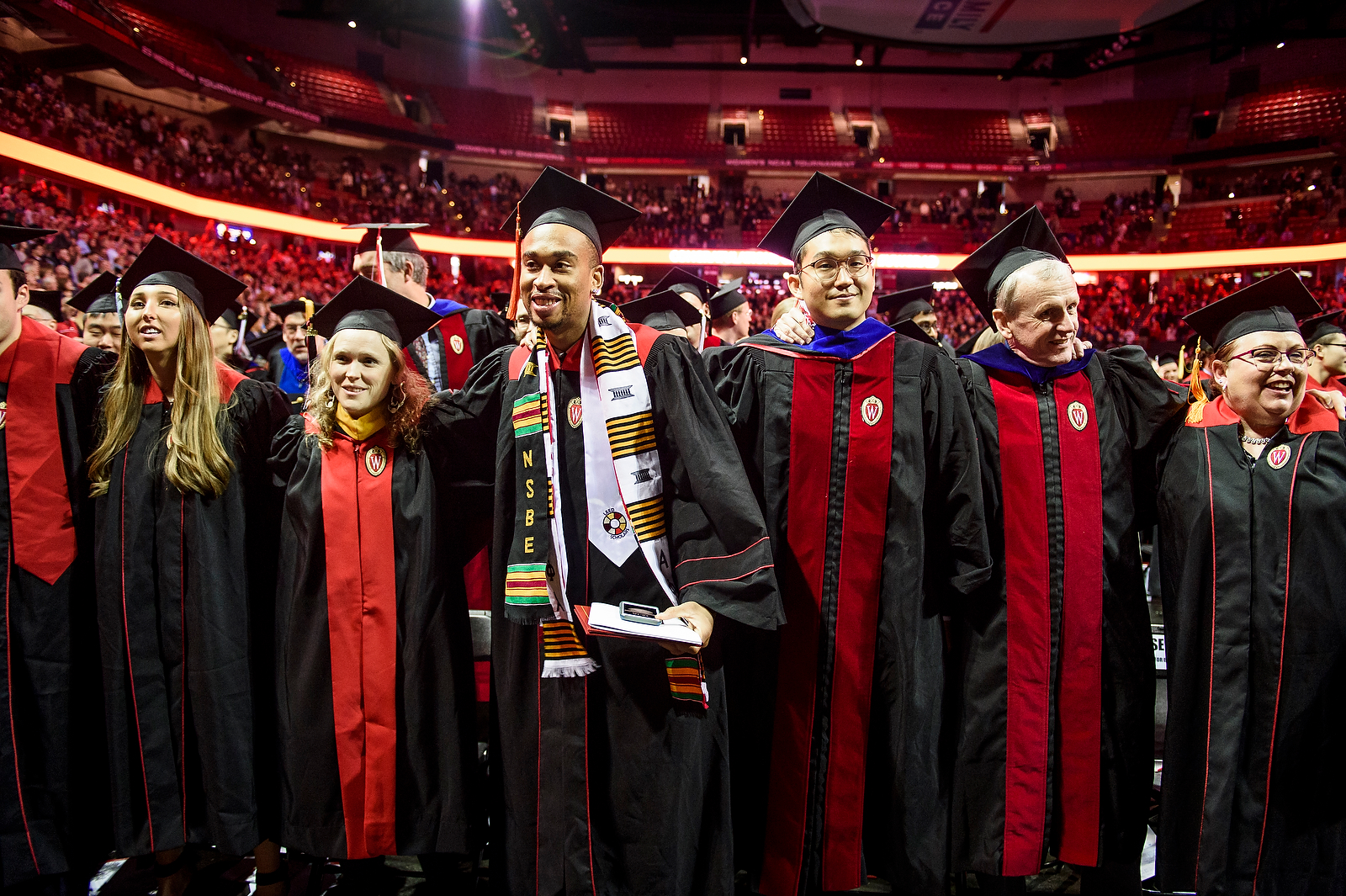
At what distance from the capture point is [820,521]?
8.65ft

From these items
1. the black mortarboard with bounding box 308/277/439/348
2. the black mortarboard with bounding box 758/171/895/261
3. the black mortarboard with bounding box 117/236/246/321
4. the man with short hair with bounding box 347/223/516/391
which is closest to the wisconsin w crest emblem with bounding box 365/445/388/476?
the black mortarboard with bounding box 308/277/439/348

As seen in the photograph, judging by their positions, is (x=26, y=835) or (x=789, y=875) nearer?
(x=789, y=875)

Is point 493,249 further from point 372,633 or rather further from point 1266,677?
point 1266,677

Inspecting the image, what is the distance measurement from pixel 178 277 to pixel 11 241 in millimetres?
687

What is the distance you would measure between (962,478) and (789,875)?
55.0 inches

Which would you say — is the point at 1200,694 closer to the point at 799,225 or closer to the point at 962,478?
the point at 962,478

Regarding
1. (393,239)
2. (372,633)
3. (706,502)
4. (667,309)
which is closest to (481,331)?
(393,239)

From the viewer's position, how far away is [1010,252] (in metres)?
2.86

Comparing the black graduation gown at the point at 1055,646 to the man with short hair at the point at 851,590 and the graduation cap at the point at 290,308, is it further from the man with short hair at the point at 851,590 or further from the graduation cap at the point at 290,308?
the graduation cap at the point at 290,308

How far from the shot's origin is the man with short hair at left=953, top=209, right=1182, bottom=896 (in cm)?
266

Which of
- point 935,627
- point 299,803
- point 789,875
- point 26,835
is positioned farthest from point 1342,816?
point 26,835

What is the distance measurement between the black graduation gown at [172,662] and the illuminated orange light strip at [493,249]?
53.8 ft

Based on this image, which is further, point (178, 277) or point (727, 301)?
point (727, 301)

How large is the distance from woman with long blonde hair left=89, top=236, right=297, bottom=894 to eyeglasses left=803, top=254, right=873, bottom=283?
2.19 m
